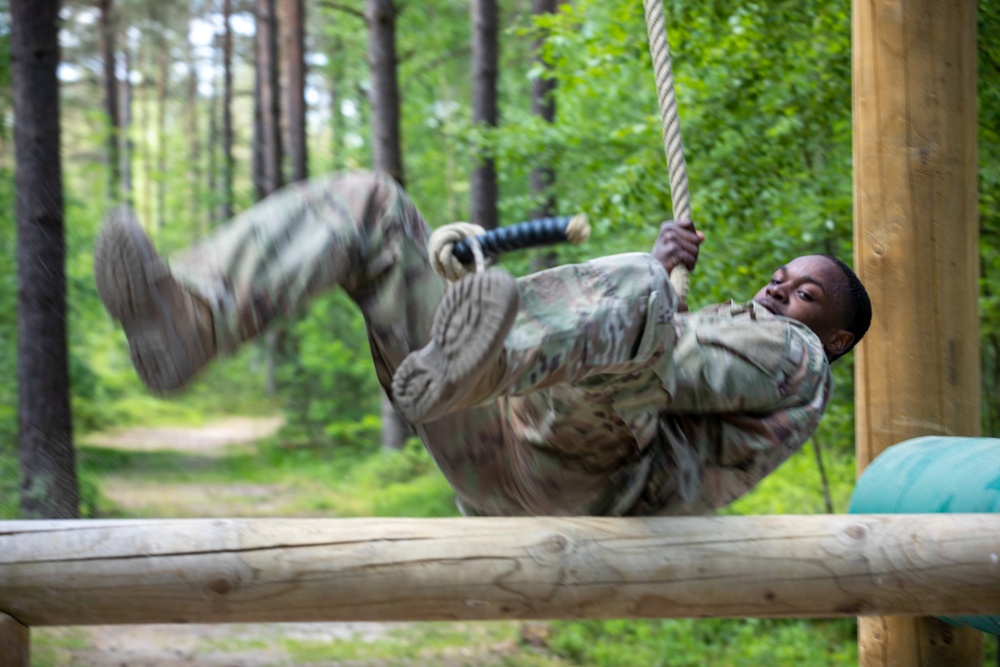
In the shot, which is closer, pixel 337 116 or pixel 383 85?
pixel 383 85

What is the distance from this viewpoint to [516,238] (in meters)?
2.09

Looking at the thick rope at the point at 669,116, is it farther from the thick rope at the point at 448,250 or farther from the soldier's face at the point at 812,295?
the thick rope at the point at 448,250

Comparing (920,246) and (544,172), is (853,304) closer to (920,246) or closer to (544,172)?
(920,246)

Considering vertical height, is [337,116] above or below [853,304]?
above

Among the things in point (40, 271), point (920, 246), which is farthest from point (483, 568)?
point (40, 271)

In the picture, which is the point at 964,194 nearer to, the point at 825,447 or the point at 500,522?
the point at 500,522

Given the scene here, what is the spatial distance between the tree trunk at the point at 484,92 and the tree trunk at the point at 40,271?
3758mm

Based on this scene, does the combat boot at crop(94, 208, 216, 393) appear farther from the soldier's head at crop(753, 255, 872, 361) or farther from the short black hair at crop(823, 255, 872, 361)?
the short black hair at crop(823, 255, 872, 361)

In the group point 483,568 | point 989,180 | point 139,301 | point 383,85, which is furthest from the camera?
point 383,85

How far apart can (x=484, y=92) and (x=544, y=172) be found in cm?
103

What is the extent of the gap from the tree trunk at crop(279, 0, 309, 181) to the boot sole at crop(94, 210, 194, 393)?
12.5 m

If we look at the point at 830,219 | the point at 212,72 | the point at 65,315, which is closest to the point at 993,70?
the point at 830,219

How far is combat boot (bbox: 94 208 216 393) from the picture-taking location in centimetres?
190

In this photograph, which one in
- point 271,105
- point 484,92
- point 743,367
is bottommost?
point 743,367
